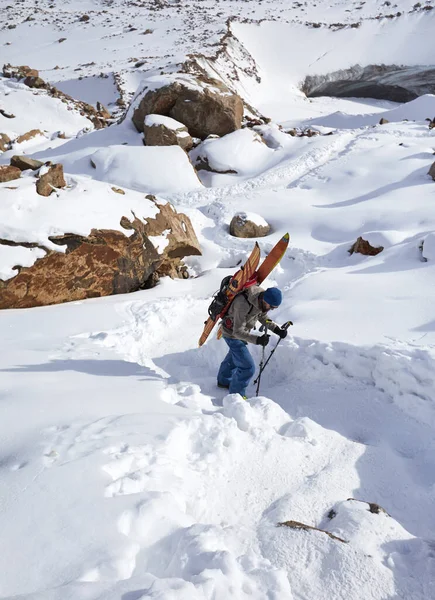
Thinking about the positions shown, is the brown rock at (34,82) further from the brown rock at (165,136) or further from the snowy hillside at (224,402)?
the brown rock at (165,136)

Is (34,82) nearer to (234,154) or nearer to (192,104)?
(192,104)

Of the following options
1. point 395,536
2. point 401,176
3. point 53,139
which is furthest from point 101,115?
point 395,536

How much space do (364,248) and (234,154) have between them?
830cm

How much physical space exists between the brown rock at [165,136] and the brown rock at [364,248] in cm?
926

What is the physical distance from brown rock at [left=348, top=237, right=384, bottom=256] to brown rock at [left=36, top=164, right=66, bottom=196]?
6396mm

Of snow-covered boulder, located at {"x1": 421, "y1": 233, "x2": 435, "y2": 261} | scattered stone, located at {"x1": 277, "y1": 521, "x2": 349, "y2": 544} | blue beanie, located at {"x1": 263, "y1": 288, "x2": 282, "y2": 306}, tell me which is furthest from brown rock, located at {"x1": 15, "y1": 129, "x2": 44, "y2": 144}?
scattered stone, located at {"x1": 277, "y1": 521, "x2": 349, "y2": 544}

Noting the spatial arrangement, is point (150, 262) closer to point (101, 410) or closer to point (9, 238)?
point (9, 238)

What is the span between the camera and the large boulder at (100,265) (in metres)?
6.56

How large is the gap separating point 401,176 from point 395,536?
39.5 ft

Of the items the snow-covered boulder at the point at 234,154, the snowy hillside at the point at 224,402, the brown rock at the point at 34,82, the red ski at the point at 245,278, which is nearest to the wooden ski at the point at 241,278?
the red ski at the point at 245,278

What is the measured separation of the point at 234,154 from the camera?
15.3 meters

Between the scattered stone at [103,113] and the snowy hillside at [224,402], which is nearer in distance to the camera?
the snowy hillside at [224,402]

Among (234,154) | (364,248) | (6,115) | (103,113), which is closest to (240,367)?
(364,248)

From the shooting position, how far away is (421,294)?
5625 millimetres
